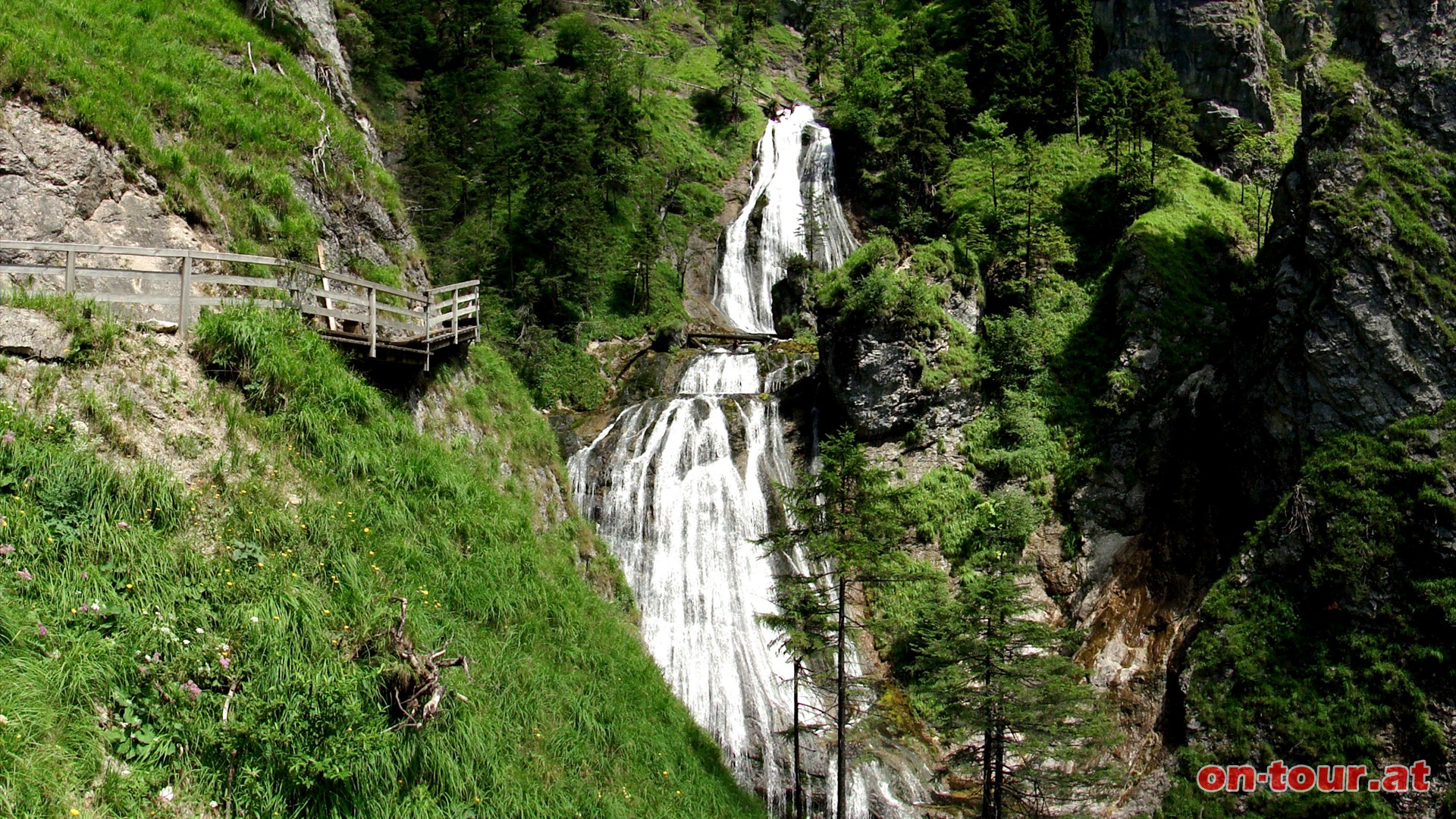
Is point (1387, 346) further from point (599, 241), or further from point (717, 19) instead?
point (717, 19)

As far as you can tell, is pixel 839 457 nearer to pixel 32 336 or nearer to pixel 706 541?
pixel 706 541

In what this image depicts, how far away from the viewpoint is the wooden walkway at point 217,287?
9727mm

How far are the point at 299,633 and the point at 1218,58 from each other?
38.5m

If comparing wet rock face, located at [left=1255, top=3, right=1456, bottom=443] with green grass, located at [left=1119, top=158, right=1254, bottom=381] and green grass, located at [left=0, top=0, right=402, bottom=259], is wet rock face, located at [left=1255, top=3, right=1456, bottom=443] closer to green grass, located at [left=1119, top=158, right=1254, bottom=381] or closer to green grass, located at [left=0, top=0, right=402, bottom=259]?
green grass, located at [left=1119, top=158, right=1254, bottom=381]

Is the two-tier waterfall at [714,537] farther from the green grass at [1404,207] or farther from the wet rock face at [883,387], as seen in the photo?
the green grass at [1404,207]


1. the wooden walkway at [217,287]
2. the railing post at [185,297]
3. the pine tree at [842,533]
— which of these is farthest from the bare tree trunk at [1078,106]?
the railing post at [185,297]

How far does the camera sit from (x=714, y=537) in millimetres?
21688

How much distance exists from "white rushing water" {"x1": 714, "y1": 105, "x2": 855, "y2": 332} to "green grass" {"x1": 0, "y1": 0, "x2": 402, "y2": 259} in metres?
21.2

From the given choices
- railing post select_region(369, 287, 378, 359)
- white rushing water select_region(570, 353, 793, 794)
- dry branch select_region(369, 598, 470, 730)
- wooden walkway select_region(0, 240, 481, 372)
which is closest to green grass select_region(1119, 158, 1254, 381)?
white rushing water select_region(570, 353, 793, 794)

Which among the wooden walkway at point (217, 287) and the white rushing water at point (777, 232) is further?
the white rushing water at point (777, 232)

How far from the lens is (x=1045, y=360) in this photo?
25.5 metres

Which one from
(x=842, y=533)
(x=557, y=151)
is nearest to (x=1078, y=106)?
(x=557, y=151)

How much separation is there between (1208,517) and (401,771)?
69.3 feet

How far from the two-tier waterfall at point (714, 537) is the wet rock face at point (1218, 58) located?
2101cm
